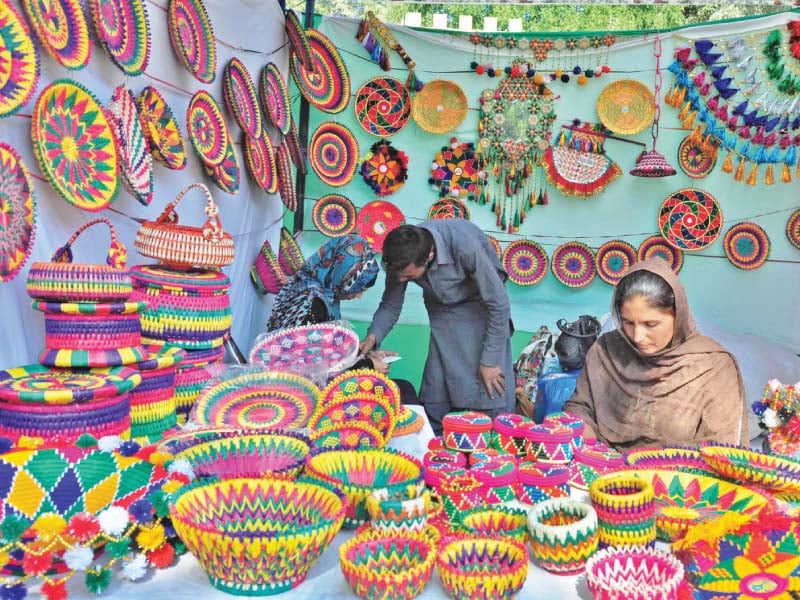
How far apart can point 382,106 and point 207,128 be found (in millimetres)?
1955

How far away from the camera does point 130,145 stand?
7.33 feet

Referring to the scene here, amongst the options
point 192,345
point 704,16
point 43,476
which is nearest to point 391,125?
point 192,345

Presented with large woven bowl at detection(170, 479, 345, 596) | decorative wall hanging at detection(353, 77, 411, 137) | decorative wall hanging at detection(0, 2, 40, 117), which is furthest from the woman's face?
decorative wall hanging at detection(353, 77, 411, 137)

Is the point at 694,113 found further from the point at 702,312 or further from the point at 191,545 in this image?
the point at 191,545

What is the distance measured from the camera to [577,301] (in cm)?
489

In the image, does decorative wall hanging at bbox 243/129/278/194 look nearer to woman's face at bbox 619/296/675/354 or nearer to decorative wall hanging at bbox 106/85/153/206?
decorative wall hanging at bbox 106/85/153/206

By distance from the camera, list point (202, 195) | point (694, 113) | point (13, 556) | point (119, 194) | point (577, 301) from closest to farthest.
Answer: point (13, 556) → point (119, 194) → point (202, 195) → point (694, 113) → point (577, 301)

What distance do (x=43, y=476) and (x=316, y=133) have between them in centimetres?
374

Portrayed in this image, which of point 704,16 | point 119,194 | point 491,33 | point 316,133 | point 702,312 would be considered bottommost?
point 702,312

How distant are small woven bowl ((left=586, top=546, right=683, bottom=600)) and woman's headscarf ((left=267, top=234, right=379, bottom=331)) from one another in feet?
7.63

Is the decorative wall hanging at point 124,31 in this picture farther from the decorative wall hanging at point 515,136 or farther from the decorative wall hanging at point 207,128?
the decorative wall hanging at point 515,136

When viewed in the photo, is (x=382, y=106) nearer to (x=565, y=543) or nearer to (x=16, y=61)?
(x=16, y=61)

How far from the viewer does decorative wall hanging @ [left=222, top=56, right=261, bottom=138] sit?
3.20 m

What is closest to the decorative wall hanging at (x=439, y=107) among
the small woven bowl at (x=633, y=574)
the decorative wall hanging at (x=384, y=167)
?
the decorative wall hanging at (x=384, y=167)
